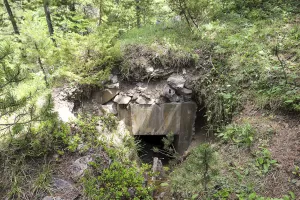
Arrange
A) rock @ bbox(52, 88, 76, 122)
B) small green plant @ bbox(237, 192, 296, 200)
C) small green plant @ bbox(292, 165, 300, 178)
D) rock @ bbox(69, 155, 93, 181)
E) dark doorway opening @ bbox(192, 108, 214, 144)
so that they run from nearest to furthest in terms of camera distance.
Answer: small green plant @ bbox(237, 192, 296, 200) → small green plant @ bbox(292, 165, 300, 178) → rock @ bbox(69, 155, 93, 181) → rock @ bbox(52, 88, 76, 122) → dark doorway opening @ bbox(192, 108, 214, 144)

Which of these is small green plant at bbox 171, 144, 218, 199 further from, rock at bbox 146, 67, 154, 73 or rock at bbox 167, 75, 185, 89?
→ rock at bbox 146, 67, 154, 73

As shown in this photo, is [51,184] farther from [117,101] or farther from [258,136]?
[258,136]

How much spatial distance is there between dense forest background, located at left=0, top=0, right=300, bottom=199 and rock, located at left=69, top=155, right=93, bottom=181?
15 cm

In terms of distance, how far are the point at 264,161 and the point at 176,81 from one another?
2.90m

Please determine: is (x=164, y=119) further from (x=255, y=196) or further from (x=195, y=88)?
(x=255, y=196)

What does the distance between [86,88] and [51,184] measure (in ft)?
8.38

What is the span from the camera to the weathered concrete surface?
224 inches

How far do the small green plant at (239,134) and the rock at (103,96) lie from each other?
295cm

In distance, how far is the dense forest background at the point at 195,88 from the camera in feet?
9.93

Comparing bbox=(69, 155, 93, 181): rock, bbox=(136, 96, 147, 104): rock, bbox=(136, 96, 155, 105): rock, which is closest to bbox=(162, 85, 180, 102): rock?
bbox=(136, 96, 155, 105): rock

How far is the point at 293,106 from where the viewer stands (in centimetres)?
357

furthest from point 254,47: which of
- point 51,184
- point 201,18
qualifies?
point 51,184

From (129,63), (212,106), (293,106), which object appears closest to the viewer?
(293,106)

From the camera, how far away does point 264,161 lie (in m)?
3.21
